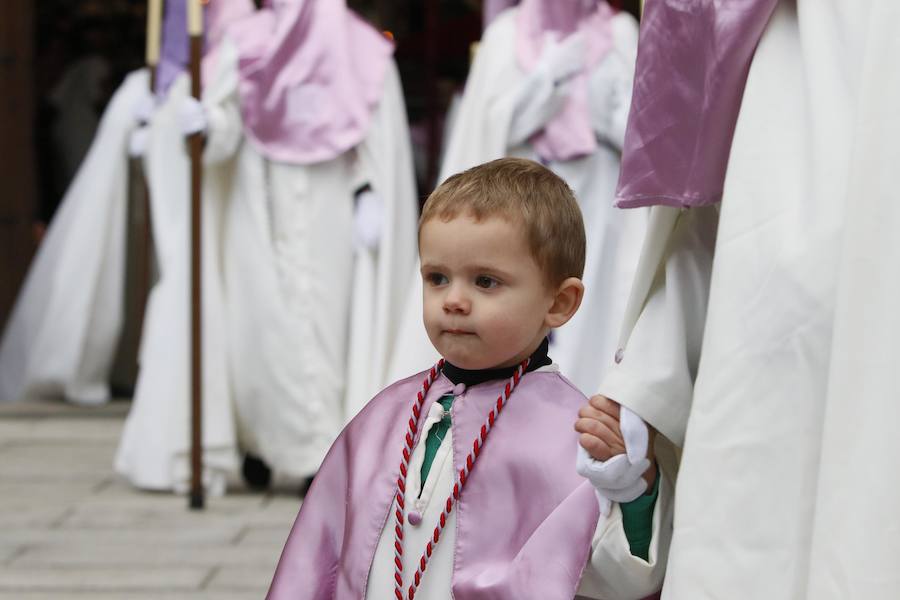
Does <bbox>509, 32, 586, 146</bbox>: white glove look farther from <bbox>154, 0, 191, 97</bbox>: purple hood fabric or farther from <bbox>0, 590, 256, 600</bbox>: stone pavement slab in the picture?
<bbox>0, 590, 256, 600</bbox>: stone pavement slab

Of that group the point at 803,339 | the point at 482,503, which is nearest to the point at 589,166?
the point at 482,503

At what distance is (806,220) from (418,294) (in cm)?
324

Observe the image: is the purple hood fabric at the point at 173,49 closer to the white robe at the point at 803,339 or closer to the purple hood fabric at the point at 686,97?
the purple hood fabric at the point at 686,97

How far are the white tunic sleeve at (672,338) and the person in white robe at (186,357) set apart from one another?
3498 mm

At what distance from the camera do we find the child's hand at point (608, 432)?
6.36 ft

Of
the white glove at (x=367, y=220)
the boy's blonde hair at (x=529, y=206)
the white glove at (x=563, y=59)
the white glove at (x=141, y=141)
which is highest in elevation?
the white glove at (x=563, y=59)

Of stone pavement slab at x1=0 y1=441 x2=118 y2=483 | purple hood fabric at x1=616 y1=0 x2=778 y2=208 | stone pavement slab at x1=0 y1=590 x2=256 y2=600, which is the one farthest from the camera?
stone pavement slab at x1=0 y1=441 x2=118 y2=483

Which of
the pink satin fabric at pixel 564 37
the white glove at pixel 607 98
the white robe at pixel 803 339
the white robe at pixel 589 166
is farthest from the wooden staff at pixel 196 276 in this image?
the white robe at pixel 803 339

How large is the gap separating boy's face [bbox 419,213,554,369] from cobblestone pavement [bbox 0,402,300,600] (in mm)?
2180

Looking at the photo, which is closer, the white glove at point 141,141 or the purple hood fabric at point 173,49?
the purple hood fabric at point 173,49

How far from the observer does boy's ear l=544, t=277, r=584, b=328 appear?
2141mm

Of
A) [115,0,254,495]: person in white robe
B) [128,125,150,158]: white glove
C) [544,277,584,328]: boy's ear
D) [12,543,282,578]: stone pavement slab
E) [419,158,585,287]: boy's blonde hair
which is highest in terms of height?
[419,158,585,287]: boy's blonde hair

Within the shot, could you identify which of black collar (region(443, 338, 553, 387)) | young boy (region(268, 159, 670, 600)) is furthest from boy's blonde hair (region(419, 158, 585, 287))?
black collar (region(443, 338, 553, 387))

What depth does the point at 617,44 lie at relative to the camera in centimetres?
548
